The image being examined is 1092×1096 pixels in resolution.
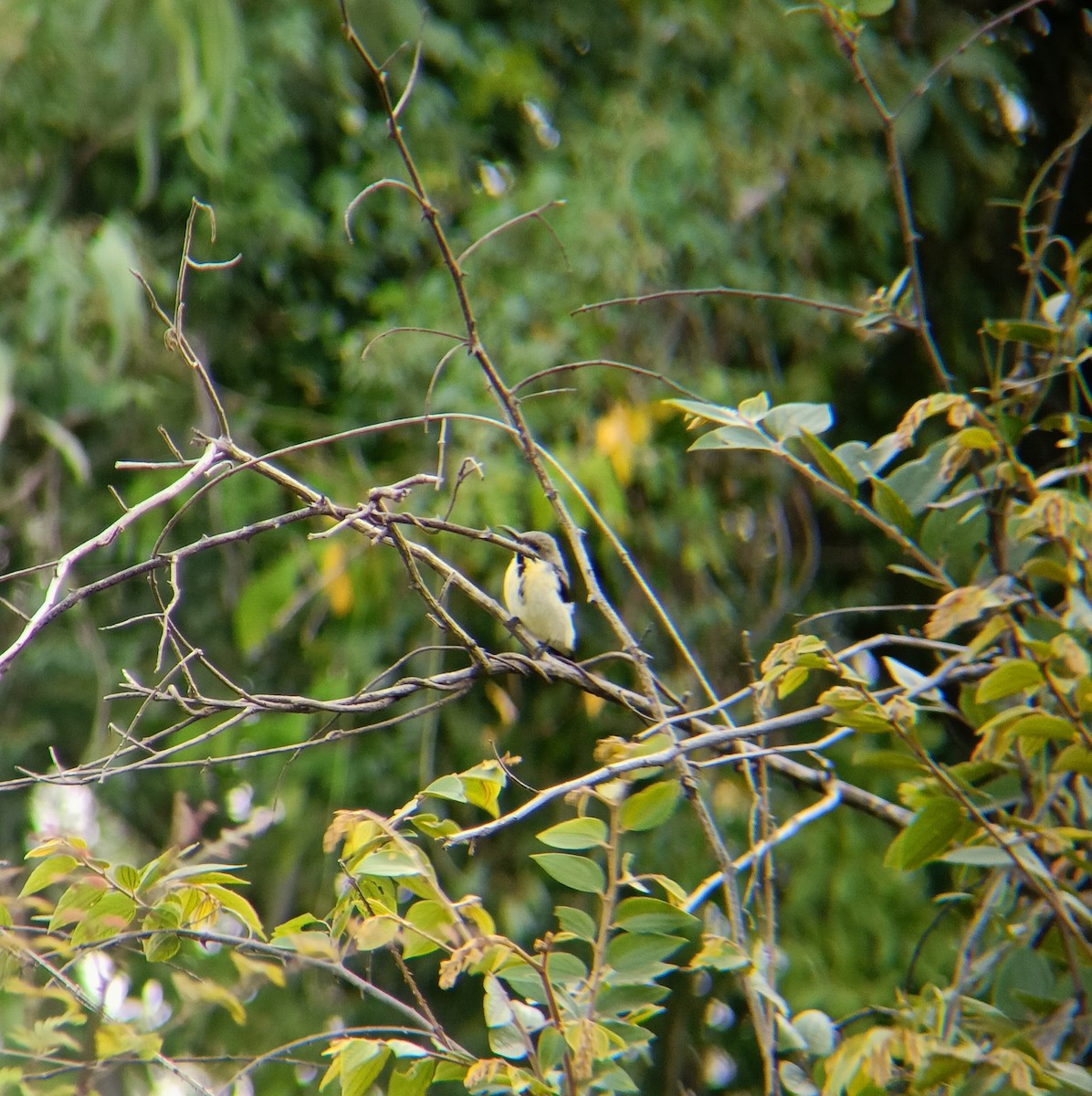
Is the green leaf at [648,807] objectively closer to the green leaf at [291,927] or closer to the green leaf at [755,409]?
the green leaf at [291,927]

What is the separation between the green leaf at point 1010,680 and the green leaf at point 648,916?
563mm

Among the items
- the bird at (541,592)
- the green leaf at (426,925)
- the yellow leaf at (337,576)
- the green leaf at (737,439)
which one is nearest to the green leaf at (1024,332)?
the green leaf at (737,439)

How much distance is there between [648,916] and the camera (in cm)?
167

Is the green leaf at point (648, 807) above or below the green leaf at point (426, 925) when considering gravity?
above

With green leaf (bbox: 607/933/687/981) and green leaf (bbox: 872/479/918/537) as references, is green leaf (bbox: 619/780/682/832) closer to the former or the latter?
green leaf (bbox: 607/933/687/981)

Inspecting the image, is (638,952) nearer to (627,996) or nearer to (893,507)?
(627,996)

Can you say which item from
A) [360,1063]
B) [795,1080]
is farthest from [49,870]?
[795,1080]

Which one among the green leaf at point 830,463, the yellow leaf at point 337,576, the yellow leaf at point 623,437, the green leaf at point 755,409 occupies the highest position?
the green leaf at point 755,409

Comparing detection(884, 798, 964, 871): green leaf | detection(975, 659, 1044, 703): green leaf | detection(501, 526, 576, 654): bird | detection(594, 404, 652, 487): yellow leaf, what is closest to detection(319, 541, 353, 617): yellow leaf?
detection(501, 526, 576, 654): bird

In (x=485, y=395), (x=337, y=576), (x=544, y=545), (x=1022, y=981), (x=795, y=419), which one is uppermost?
(x=795, y=419)

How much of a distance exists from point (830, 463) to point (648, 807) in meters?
0.83

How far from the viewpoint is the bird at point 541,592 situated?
403 centimetres

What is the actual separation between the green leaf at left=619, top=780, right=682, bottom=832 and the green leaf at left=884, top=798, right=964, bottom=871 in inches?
18.3

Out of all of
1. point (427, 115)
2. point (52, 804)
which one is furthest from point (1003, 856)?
point (52, 804)
